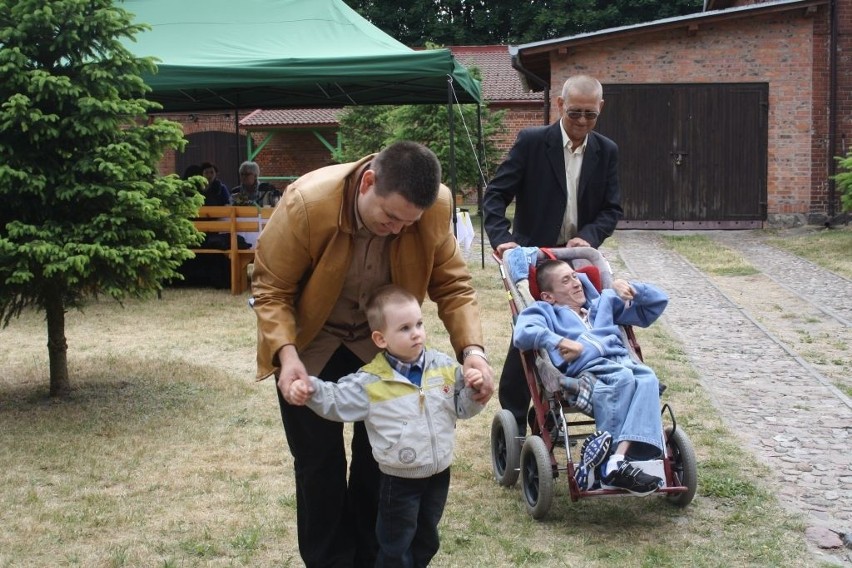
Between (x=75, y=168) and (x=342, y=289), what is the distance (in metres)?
3.89

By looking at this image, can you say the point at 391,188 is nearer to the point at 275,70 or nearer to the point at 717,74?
the point at 275,70

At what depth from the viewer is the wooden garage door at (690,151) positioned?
19281 mm

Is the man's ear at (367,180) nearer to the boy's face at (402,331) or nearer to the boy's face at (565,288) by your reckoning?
the boy's face at (402,331)

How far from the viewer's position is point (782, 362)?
8.41m

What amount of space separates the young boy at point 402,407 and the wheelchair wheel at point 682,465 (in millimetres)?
1598

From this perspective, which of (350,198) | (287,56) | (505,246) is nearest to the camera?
(350,198)

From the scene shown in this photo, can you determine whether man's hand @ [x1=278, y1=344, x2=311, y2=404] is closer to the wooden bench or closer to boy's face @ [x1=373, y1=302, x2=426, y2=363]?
boy's face @ [x1=373, y1=302, x2=426, y2=363]

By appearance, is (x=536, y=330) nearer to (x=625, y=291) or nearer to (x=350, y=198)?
(x=625, y=291)

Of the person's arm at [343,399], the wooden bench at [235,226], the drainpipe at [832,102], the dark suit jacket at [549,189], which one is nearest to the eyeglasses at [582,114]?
the dark suit jacket at [549,189]

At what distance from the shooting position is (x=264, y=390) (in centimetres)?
757

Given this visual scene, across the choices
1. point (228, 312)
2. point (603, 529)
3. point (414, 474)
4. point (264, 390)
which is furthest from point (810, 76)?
point (414, 474)

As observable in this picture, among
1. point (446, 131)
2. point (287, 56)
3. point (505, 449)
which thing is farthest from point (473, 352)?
point (446, 131)

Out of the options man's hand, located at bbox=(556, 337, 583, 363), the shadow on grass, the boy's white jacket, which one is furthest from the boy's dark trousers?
the shadow on grass

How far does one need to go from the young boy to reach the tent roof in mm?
8366
